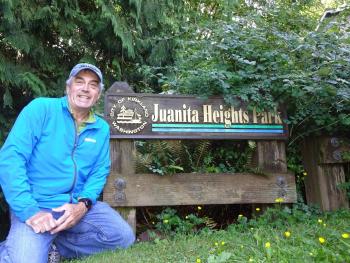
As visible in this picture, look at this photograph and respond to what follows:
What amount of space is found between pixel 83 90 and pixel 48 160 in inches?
25.5

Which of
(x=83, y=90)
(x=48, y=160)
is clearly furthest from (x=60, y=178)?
(x=83, y=90)

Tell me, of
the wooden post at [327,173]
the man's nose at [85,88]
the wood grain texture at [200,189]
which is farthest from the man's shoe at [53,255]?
the wooden post at [327,173]

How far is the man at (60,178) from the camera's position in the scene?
2.80 metres

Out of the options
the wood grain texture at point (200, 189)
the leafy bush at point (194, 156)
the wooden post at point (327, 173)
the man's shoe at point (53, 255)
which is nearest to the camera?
the man's shoe at point (53, 255)

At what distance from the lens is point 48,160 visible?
119 inches

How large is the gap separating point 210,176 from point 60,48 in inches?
117

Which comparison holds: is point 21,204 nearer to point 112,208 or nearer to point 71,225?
point 71,225

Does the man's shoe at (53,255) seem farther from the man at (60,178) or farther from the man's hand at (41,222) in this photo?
the man's hand at (41,222)

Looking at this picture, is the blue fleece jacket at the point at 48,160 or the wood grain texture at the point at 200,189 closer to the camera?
the blue fleece jacket at the point at 48,160

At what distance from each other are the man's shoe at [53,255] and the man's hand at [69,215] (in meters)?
0.25

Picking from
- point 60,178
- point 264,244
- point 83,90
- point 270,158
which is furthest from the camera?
point 270,158

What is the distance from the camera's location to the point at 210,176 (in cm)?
379

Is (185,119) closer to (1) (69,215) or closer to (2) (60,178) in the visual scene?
(2) (60,178)

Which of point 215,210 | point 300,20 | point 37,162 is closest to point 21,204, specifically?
point 37,162
